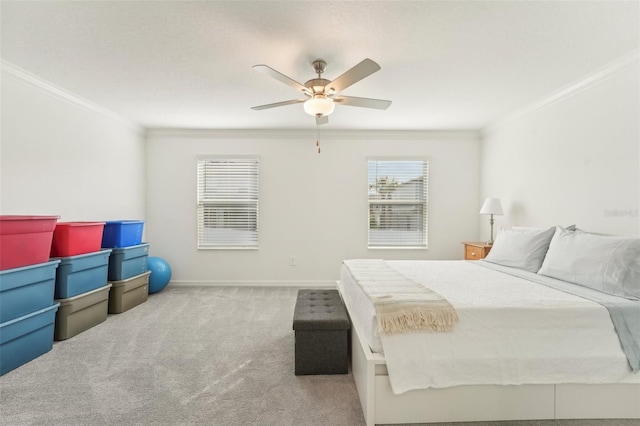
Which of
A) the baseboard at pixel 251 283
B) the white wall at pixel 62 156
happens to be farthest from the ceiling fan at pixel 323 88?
the baseboard at pixel 251 283

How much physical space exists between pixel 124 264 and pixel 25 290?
138cm

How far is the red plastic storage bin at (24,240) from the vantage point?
2.42m

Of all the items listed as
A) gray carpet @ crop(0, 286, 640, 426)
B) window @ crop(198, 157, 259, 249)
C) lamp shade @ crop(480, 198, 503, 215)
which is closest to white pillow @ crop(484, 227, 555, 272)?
lamp shade @ crop(480, 198, 503, 215)

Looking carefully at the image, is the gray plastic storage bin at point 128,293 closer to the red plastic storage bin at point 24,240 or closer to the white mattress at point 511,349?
the red plastic storage bin at point 24,240

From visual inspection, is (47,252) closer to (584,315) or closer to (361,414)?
(361,414)

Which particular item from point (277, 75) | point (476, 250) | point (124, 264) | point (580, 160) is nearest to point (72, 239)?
point (124, 264)

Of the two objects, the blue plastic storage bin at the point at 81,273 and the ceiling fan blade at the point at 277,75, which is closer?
the ceiling fan blade at the point at 277,75

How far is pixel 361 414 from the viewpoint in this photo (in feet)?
6.36

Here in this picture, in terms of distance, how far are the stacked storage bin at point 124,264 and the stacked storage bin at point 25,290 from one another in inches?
39.1

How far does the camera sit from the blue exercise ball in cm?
471

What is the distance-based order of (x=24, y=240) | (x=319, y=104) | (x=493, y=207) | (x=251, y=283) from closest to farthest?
1. (x=24, y=240)
2. (x=319, y=104)
3. (x=493, y=207)
4. (x=251, y=283)

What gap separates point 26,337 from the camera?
259cm

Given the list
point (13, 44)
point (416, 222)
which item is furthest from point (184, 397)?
point (416, 222)

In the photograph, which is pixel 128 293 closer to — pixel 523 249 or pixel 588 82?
pixel 523 249
